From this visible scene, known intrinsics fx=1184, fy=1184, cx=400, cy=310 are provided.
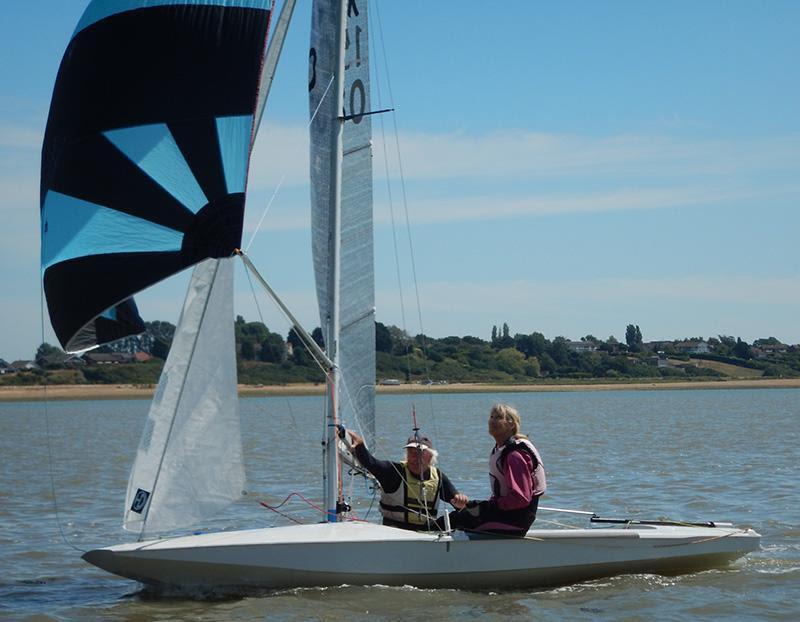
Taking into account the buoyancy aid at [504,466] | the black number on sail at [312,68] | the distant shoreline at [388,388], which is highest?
the black number on sail at [312,68]

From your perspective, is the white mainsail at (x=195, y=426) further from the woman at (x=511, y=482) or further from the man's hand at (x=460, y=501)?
the woman at (x=511, y=482)

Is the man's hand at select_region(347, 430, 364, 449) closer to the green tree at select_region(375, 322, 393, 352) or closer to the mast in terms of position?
the mast

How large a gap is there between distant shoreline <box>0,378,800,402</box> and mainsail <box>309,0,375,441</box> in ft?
138

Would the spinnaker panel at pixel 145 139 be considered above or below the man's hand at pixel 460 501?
above

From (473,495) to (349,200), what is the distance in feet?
19.4

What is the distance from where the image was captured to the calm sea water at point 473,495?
7762 millimetres

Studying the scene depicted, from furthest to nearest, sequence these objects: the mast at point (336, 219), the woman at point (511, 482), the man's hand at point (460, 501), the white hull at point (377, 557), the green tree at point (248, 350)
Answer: the green tree at point (248, 350) < the mast at point (336, 219) < the man's hand at point (460, 501) < the woman at point (511, 482) < the white hull at point (377, 557)

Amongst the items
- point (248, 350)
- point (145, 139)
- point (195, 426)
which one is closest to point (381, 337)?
point (195, 426)

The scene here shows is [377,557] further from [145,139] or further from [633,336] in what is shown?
[633,336]

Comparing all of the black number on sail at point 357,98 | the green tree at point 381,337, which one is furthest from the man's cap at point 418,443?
the green tree at point 381,337

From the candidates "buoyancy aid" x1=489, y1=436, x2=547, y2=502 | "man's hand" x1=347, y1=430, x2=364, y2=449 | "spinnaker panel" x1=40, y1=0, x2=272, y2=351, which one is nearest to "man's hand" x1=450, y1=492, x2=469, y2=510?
"buoyancy aid" x1=489, y1=436, x2=547, y2=502

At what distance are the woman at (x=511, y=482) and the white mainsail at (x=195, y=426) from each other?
172cm

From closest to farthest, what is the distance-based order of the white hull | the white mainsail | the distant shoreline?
the white hull < the white mainsail < the distant shoreline

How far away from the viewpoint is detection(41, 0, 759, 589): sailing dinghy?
24.7ft
